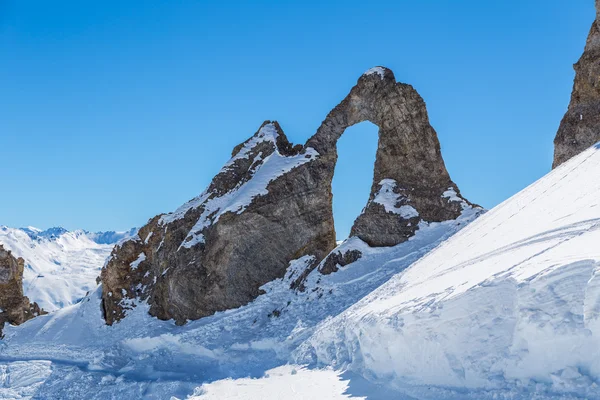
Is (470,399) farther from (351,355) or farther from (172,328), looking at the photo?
(172,328)

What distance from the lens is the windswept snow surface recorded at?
A: 8.87 m

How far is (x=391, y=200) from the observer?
34.7 m

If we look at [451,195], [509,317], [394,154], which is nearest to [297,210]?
[394,154]

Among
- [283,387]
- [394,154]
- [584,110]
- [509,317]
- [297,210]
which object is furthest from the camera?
[394,154]

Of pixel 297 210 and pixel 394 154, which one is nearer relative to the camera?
pixel 297 210

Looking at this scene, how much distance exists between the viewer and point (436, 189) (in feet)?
113

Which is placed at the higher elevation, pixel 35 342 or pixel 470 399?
pixel 35 342

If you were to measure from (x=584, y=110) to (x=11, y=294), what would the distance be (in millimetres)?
49546

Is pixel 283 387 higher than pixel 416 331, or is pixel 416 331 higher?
pixel 416 331

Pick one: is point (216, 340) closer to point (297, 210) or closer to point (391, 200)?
point (297, 210)

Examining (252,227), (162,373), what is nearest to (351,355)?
(162,373)

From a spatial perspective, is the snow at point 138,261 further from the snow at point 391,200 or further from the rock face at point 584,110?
the rock face at point 584,110

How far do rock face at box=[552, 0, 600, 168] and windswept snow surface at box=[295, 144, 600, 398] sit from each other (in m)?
14.8

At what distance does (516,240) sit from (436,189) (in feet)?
67.2
